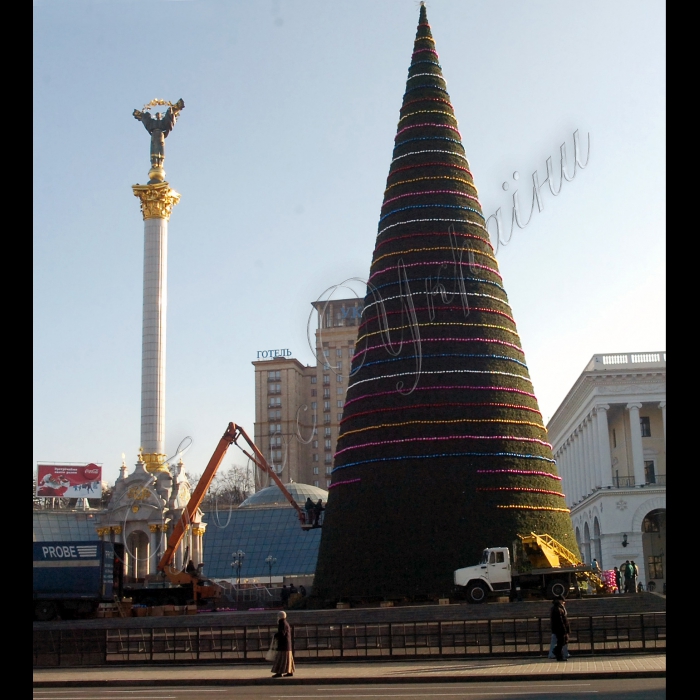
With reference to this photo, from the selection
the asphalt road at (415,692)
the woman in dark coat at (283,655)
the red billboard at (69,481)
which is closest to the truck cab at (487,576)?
the woman in dark coat at (283,655)

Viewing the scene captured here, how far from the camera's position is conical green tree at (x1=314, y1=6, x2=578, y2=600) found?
35344 mm

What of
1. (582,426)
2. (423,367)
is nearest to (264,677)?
(423,367)

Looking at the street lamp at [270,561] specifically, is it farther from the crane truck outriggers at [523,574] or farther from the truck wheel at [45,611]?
the crane truck outriggers at [523,574]

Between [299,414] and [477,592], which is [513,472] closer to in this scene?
[477,592]

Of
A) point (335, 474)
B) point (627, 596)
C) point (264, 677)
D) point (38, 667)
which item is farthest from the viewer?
point (335, 474)

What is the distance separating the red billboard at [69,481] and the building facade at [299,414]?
53.3m

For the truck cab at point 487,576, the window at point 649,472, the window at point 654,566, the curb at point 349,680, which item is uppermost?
the window at point 649,472

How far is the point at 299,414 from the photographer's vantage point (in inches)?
6058

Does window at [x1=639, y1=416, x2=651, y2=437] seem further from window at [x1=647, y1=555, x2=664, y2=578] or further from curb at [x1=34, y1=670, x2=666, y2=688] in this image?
curb at [x1=34, y1=670, x2=666, y2=688]

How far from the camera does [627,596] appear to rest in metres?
33.1

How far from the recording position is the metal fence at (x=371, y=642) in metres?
24.9

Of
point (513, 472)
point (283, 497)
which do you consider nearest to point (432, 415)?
point (513, 472)
